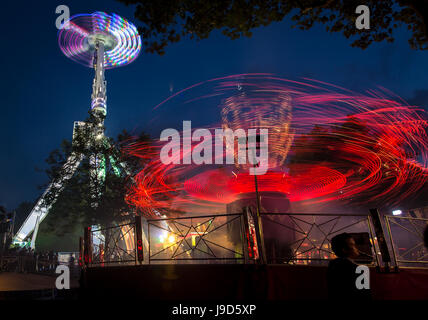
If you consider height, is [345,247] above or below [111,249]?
above

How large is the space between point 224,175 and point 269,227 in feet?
12.4

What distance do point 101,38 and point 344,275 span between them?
51.7 metres

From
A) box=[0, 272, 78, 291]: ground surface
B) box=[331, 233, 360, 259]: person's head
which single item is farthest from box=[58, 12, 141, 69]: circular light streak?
box=[331, 233, 360, 259]: person's head

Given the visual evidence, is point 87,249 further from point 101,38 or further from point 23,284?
→ point 101,38

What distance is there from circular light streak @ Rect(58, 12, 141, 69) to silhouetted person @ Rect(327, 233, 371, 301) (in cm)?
4821

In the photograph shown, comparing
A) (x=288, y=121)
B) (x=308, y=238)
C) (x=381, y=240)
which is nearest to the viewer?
(x=381, y=240)

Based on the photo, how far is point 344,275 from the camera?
3.09m

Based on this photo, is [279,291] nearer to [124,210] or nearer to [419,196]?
[124,210]

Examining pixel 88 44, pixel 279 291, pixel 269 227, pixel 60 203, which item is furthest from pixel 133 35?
pixel 279 291

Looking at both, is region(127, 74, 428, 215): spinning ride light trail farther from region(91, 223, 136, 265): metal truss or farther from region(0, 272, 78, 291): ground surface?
region(0, 272, 78, 291): ground surface

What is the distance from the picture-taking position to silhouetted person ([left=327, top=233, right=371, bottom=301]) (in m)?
2.96

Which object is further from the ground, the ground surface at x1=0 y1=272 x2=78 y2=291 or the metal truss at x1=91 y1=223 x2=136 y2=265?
the metal truss at x1=91 y1=223 x2=136 y2=265

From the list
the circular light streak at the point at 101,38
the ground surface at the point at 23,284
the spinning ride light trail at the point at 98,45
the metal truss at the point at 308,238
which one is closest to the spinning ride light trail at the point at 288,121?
the metal truss at the point at 308,238

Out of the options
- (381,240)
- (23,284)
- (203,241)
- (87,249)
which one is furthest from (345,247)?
(23,284)
